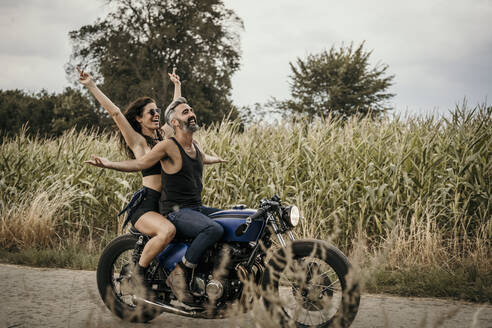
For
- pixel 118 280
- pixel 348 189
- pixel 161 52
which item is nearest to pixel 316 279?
pixel 118 280

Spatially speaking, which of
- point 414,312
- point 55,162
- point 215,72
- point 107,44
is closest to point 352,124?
point 414,312

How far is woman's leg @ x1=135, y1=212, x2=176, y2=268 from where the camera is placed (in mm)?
3623

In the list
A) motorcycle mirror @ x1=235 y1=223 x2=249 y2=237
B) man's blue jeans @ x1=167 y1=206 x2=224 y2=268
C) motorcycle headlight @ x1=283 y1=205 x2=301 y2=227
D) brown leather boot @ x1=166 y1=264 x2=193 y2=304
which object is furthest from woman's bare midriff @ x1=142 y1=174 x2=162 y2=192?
motorcycle headlight @ x1=283 y1=205 x2=301 y2=227

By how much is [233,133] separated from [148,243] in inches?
187

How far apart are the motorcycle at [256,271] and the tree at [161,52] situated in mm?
26753

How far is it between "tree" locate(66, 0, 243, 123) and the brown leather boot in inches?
1060

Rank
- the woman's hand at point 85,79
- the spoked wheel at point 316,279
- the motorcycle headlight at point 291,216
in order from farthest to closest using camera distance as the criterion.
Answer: the woman's hand at point 85,79
the motorcycle headlight at point 291,216
the spoked wheel at point 316,279

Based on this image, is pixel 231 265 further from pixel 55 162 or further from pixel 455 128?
pixel 55 162

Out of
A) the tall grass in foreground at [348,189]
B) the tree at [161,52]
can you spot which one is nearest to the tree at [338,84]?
the tree at [161,52]

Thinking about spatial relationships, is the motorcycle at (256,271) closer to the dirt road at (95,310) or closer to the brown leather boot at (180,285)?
the brown leather boot at (180,285)

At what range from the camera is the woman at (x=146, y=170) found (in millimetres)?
3666

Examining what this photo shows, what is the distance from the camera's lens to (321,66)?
3806 cm

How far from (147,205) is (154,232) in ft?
1.05

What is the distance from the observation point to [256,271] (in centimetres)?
364
